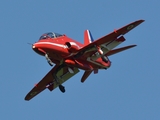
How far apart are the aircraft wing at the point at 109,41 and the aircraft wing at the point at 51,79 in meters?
3.35

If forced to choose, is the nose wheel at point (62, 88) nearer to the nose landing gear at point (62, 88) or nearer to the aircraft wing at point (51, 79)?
the nose landing gear at point (62, 88)

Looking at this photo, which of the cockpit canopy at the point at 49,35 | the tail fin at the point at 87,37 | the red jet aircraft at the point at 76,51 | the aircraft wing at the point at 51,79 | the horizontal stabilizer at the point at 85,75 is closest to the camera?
the red jet aircraft at the point at 76,51

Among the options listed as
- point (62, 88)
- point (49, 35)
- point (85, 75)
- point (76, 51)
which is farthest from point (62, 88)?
point (49, 35)

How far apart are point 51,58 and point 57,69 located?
2914 millimetres

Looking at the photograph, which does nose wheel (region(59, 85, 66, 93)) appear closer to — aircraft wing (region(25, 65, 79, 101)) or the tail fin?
aircraft wing (region(25, 65, 79, 101))

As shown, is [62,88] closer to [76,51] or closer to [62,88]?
[62,88]

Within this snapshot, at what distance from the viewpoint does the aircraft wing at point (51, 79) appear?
4732 centimetres

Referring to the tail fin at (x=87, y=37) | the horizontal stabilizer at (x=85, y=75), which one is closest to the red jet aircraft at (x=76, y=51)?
the horizontal stabilizer at (x=85, y=75)

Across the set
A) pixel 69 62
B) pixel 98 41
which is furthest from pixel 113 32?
pixel 69 62

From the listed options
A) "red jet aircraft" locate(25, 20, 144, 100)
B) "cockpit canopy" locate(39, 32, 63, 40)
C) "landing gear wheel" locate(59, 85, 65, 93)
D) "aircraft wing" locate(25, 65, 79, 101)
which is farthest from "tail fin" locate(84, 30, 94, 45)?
"cockpit canopy" locate(39, 32, 63, 40)

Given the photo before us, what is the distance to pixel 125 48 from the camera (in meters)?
47.2

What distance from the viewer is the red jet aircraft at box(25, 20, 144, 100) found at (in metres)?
43.1

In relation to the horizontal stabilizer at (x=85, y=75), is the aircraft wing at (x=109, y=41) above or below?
above

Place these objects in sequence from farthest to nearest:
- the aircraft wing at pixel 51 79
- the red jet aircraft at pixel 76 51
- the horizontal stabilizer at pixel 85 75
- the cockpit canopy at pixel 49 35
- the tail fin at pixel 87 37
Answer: the tail fin at pixel 87 37 < the horizontal stabilizer at pixel 85 75 < the aircraft wing at pixel 51 79 < the cockpit canopy at pixel 49 35 < the red jet aircraft at pixel 76 51
